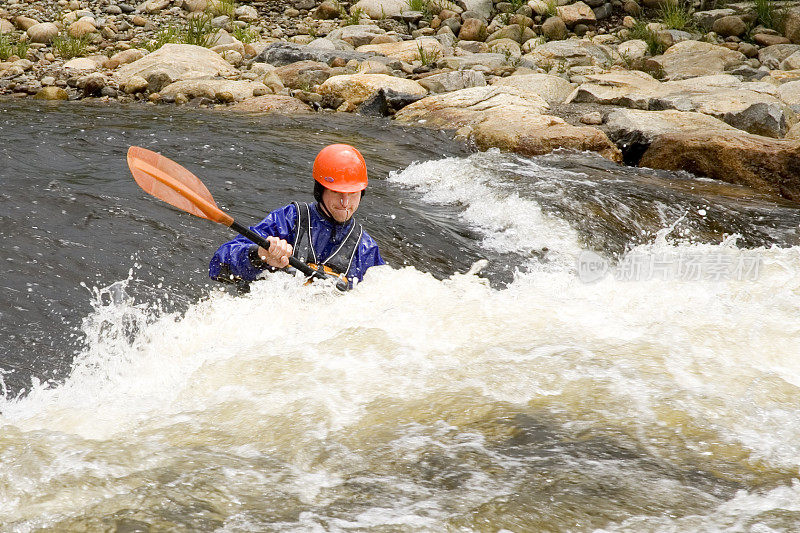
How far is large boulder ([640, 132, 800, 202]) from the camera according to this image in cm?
697

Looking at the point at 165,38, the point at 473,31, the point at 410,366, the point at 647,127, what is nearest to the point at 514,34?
the point at 473,31

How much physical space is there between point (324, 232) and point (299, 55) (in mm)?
8899

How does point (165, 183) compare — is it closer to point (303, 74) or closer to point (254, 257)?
point (254, 257)

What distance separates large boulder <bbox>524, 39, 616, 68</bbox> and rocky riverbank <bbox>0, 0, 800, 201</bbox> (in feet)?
0.16

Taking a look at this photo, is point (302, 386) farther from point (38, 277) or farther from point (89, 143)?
point (89, 143)

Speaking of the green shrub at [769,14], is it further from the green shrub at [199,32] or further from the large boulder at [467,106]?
the green shrub at [199,32]

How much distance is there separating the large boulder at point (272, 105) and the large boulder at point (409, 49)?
3.19 meters

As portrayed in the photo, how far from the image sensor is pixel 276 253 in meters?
3.36

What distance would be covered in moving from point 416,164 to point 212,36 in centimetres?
783

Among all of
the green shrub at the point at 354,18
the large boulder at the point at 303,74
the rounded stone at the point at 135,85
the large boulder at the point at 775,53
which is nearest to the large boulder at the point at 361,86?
the large boulder at the point at 303,74

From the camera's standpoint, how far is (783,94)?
982cm

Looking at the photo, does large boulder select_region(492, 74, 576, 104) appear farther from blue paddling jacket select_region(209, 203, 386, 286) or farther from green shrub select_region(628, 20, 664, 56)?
blue paddling jacket select_region(209, 203, 386, 286)

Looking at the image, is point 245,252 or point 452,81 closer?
point 245,252

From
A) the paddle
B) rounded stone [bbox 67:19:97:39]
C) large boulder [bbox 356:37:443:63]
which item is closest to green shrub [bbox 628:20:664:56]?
large boulder [bbox 356:37:443:63]
